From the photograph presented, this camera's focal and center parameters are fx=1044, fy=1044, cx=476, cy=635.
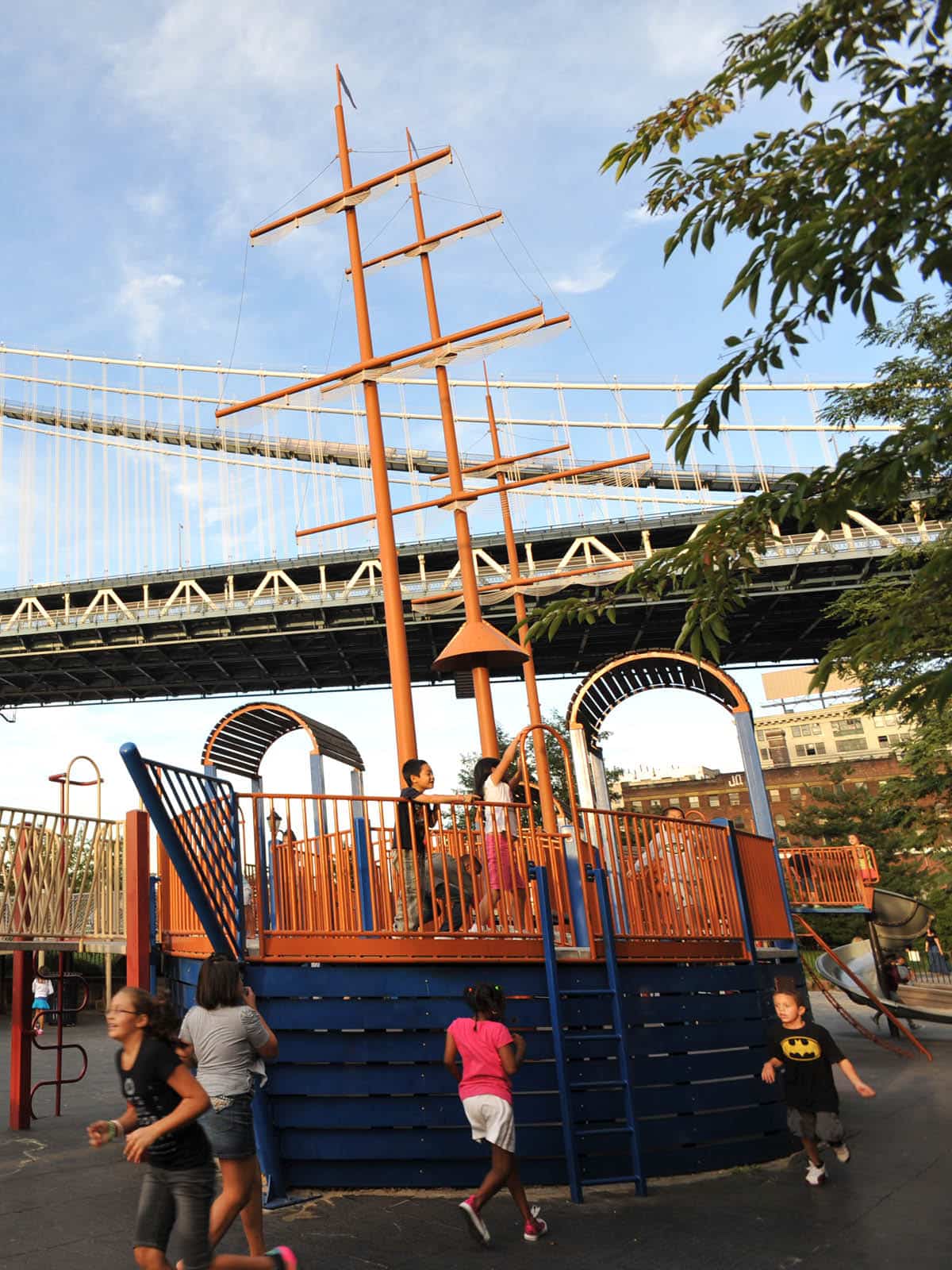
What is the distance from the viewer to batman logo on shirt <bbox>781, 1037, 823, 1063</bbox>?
7.09 m

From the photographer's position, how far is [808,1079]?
706cm

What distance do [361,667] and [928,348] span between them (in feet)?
126

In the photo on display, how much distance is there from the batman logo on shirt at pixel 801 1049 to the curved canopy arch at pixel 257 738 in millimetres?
7523

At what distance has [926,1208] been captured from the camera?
20.0ft

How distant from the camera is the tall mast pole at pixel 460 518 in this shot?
13898 mm

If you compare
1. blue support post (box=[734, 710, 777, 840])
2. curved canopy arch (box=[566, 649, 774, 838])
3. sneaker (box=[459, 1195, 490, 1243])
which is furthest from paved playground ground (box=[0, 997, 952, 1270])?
curved canopy arch (box=[566, 649, 774, 838])

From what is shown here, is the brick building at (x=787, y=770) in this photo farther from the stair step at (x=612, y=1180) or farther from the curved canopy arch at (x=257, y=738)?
A: the stair step at (x=612, y=1180)

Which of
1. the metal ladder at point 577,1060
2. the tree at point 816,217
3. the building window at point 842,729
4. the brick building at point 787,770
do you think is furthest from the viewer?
the building window at point 842,729

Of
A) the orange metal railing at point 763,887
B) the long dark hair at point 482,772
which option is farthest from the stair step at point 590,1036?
Result: the orange metal railing at point 763,887

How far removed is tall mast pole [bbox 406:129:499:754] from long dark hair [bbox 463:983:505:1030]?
19.6 feet

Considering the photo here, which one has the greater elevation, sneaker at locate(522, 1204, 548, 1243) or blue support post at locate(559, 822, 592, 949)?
blue support post at locate(559, 822, 592, 949)

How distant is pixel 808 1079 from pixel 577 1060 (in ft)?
5.31

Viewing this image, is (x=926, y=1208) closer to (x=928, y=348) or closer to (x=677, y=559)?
(x=677, y=559)

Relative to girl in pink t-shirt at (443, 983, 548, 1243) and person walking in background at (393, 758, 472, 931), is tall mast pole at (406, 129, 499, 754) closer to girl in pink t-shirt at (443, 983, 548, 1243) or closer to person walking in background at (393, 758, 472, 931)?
person walking in background at (393, 758, 472, 931)
